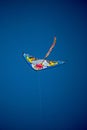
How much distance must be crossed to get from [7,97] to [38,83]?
0.37 meters

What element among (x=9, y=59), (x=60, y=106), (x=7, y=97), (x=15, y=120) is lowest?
(x=15, y=120)

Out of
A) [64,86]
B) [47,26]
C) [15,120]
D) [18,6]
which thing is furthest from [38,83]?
[18,6]

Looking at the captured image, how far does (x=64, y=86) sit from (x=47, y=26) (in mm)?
676

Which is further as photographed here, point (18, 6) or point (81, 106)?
point (81, 106)

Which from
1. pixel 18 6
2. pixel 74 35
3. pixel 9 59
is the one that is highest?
pixel 18 6

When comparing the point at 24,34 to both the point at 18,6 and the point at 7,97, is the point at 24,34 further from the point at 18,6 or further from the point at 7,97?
the point at 7,97

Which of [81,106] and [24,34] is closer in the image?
[24,34]

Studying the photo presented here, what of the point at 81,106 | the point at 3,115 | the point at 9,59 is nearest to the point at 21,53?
the point at 9,59

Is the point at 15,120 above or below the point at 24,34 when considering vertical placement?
below

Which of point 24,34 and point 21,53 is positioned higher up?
point 24,34

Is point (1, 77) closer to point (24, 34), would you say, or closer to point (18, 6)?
point (24, 34)

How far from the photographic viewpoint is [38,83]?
1.91 meters

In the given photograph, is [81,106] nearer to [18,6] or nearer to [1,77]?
[1,77]

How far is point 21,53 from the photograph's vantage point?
6.09 ft
